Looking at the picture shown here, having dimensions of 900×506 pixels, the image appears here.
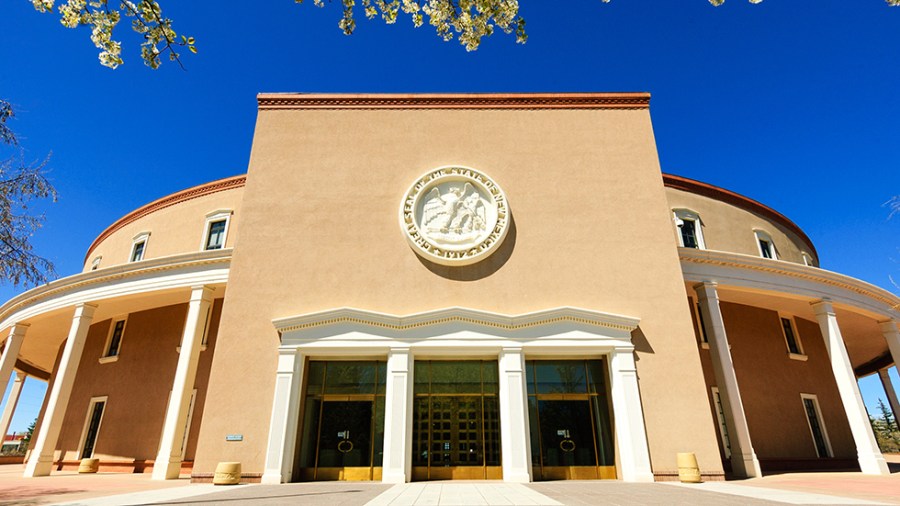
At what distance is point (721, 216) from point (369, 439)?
19.9m

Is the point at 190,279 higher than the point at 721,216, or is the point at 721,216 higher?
the point at 721,216

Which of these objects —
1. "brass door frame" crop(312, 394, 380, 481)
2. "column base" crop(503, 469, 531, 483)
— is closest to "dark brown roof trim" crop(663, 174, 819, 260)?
"column base" crop(503, 469, 531, 483)

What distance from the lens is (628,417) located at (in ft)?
45.8

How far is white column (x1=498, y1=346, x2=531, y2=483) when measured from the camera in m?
13.4

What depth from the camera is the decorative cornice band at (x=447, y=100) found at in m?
18.7

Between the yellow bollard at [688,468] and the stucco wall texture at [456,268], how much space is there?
16.0 inches

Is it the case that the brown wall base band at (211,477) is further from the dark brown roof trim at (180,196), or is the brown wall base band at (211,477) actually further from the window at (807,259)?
the window at (807,259)

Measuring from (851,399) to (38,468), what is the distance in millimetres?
28582

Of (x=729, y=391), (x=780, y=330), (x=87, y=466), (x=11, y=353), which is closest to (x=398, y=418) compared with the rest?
(x=729, y=391)

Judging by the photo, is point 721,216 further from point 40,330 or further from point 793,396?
point 40,330

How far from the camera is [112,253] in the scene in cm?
2586

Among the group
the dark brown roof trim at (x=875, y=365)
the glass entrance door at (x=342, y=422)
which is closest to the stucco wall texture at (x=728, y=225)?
the dark brown roof trim at (x=875, y=365)

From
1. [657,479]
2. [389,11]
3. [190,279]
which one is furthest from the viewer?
[190,279]

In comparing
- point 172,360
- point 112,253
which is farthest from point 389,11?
point 112,253
